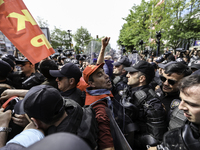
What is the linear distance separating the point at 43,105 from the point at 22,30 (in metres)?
1.92

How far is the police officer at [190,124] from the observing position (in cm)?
111

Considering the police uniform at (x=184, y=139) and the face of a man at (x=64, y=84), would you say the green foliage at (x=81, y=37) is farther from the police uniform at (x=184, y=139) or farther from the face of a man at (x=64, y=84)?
the police uniform at (x=184, y=139)

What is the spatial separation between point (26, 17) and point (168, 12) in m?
16.5

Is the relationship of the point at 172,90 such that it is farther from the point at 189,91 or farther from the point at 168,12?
the point at 168,12

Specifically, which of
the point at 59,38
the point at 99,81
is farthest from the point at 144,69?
the point at 59,38

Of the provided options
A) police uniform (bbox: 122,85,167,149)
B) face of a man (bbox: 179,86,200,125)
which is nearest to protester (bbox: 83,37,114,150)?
police uniform (bbox: 122,85,167,149)

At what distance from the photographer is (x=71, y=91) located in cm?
226

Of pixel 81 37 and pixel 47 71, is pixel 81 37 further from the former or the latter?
pixel 47 71

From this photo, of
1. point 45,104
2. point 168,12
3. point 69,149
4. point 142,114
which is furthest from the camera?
point 168,12

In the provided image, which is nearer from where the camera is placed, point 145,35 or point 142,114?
point 142,114

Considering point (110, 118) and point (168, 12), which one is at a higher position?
point (168, 12)

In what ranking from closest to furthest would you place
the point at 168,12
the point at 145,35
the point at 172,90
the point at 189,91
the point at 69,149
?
the point at 69,149
the point at 189,91
the point at 172,90
the point at 168,12
the point at 145,35

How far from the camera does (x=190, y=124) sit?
1.23 meters

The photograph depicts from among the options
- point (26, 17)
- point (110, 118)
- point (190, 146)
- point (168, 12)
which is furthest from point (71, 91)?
point (168, 12)
